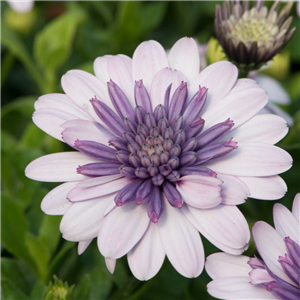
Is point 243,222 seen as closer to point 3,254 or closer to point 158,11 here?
point 3,254

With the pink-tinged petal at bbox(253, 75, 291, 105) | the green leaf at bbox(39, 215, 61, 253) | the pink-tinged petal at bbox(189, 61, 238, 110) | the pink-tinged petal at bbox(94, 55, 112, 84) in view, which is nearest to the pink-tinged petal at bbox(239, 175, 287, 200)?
the pink-tinged petal at bbox(189, 61, 238, 110)

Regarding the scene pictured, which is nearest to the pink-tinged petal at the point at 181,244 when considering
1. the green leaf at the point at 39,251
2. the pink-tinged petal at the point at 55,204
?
the pink-tinged petal at the point at 55,204

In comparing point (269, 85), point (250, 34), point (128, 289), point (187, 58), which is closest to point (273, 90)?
point (269, 85)

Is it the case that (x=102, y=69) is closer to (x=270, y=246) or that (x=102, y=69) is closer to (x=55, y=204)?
(x=55, y=204)

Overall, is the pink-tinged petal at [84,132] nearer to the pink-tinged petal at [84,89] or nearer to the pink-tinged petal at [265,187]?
the pink-tinged petal at [84,89]

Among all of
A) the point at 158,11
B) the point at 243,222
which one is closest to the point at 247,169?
the point at 243,222

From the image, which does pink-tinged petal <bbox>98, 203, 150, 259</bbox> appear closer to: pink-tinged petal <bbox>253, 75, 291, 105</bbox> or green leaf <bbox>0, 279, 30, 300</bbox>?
green leaf <bbox>0, 279, 30, 300</bbox>
